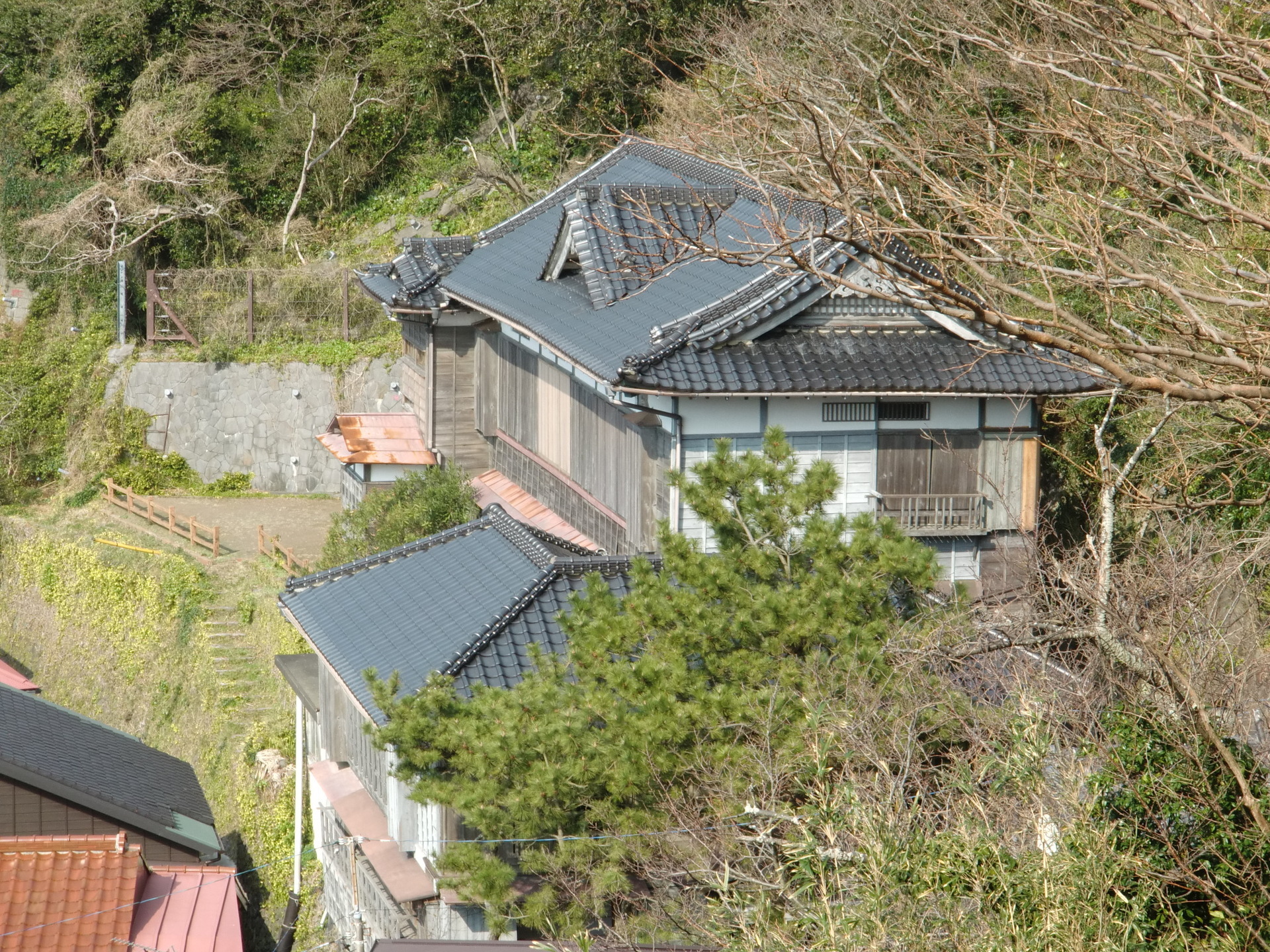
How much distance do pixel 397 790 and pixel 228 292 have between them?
57.9ft

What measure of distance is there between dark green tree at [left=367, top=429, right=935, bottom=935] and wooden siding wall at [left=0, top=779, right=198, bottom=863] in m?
6.59

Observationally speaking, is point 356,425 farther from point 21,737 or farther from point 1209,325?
point 1209,325

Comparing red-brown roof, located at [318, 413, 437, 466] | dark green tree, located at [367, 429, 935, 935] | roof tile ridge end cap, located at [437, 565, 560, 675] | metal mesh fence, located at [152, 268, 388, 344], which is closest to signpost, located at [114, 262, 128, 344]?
metal mesh fence, located at [152, 268, 388, 344]

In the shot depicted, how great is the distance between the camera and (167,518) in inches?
997

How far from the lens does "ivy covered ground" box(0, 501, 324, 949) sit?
1828 cm

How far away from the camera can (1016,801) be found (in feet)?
26.7

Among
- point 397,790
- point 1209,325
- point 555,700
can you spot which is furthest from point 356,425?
point 1209,325

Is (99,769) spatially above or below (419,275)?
below

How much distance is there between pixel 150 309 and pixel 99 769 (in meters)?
14.1

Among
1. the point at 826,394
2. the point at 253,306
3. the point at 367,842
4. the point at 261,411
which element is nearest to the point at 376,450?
the point at 261,411

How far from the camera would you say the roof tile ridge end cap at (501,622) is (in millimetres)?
12484

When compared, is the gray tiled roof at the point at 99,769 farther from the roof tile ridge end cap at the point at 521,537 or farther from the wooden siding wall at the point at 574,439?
the wooden siding wall at the point at 574,439

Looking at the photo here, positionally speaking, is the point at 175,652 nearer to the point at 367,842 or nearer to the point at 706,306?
the point at 367,842

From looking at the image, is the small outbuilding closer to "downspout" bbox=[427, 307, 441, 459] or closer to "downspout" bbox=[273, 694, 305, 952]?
"downspout" bbox=[427, 307, 441, 459]
